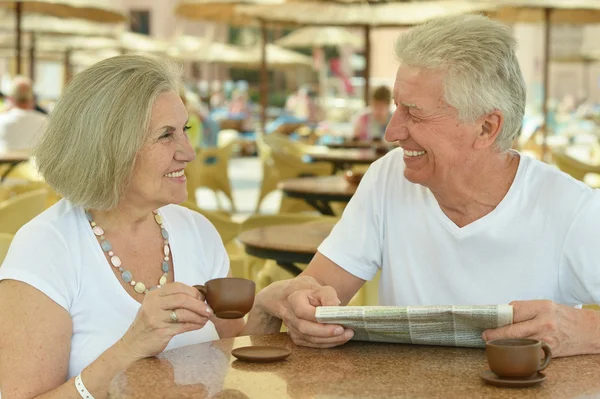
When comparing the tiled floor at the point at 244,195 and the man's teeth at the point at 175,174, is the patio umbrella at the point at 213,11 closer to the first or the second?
the tiled floor at the point at 244,195

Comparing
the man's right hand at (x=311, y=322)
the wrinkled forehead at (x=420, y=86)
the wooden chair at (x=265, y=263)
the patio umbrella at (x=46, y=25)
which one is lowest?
the wooden chair at (x=265, y=263)

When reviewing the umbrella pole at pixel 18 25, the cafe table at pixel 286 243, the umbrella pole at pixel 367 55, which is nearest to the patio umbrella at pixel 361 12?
the umbrella pole at pixel 367 55

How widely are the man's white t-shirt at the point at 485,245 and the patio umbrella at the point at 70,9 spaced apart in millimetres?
7617

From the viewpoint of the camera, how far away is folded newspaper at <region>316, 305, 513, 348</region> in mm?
1795

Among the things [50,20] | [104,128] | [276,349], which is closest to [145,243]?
[104,128]

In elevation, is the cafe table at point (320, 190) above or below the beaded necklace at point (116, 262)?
below

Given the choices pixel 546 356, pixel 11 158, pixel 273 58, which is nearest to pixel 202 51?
pixel 273 58

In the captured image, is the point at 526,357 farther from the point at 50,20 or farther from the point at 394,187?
the point at 50,20

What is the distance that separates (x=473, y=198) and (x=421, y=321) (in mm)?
517

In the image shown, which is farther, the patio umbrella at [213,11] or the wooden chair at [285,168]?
the patio umbrella at [213,11]

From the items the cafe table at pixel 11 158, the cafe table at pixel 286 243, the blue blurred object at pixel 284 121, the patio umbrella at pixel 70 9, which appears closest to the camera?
the cafe table at pixel 286 243

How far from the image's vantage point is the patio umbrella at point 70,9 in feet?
31.1

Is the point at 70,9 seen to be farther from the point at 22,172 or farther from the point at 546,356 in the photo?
the point at 546,356

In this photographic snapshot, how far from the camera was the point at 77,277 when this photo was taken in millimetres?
2094
